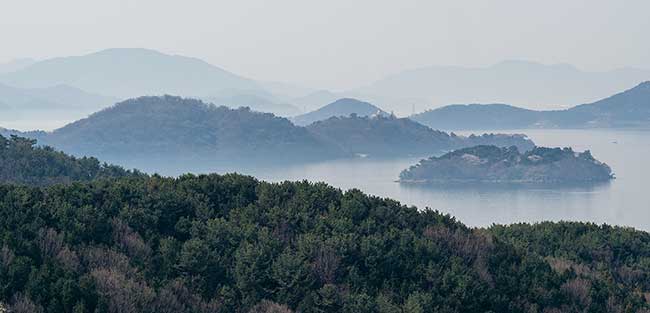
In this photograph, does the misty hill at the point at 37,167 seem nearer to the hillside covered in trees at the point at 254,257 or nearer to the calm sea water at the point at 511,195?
the hillside covered in trees at the point at 254,257

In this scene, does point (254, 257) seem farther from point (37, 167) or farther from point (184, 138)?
point (184, 138)

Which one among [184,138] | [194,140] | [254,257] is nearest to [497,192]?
[194,140]

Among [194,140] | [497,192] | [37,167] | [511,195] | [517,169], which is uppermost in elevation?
[194,140]

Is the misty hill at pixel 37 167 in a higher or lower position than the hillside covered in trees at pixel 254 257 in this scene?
higher

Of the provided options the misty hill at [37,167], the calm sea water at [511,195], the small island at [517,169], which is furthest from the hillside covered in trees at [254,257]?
the small island at [517,169]

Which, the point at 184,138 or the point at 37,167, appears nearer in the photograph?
the point at 37,167

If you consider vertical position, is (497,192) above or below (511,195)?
above

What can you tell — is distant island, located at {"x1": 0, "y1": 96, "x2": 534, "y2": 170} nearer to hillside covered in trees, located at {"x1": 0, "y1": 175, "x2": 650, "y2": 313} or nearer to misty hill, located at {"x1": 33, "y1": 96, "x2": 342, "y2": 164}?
misty hill, located at {"x1": 33, "y1": 96, "x2": 342, "y2": 164}
